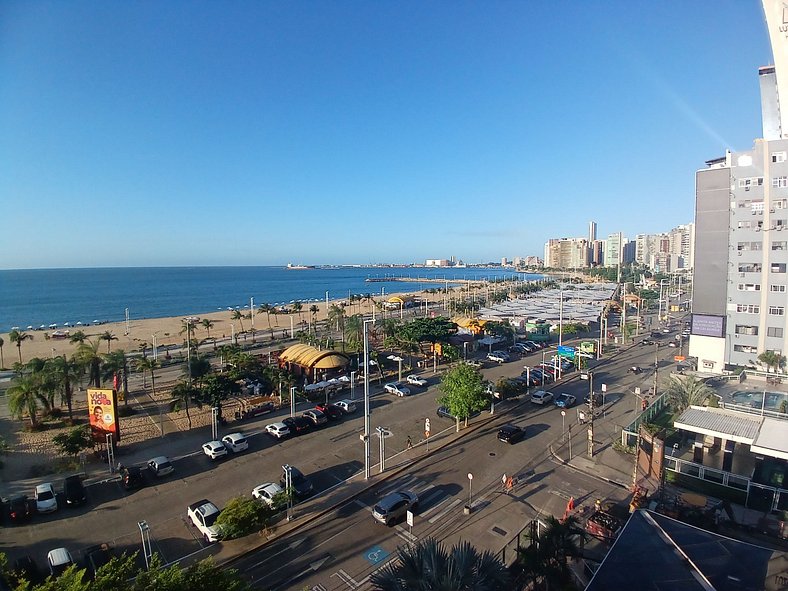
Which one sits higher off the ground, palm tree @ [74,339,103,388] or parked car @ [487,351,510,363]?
palm tree @ [74,339,103,388]

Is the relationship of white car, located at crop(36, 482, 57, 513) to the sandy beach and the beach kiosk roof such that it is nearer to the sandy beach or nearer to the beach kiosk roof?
the beach kiosk roof

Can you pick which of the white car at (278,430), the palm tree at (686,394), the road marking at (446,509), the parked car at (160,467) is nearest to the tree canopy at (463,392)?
the road marking at (446,509)

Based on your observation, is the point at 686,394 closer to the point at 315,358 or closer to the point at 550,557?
the point at 550,557

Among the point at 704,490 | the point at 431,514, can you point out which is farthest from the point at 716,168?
the point at 431,514

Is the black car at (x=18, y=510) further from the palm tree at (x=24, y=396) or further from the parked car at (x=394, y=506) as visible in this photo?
the parked car at (x=394, y=506)

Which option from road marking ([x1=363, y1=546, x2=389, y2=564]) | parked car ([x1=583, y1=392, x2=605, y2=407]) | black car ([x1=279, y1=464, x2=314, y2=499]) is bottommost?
parked car ([x1=583, y1=392, x2=605, y2=407])

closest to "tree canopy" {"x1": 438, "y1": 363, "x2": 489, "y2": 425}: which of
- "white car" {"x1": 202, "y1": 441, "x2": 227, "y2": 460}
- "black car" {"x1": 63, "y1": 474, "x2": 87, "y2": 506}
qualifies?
"white car" {"x1": 202, "y1": 441, "x2": 227, "y2": 460}

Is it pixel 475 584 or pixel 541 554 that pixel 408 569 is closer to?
pixel 475 584

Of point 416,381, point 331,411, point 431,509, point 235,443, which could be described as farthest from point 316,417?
point 431,509
